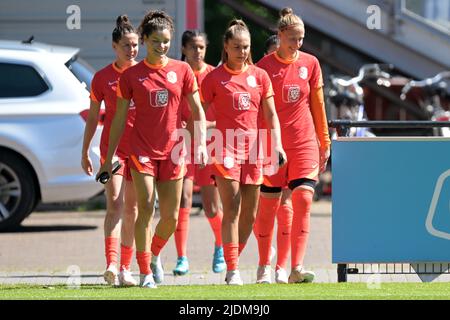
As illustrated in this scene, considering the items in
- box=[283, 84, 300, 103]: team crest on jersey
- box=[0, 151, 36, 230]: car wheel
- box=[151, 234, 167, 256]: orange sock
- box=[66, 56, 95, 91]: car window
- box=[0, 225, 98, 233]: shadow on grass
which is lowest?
box=[151, 234, 167, 256]: orange sock

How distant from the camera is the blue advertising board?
431 inches

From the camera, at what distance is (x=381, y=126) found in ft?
35.8

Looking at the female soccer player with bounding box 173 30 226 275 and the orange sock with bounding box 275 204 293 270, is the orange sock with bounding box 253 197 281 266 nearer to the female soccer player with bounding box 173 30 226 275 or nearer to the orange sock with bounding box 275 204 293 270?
the orange sock with bounding box 275 204 293 270

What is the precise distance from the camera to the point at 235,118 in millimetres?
10656

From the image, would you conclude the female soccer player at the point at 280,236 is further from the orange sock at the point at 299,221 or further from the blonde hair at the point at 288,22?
the blonde hair at the point at 288,22

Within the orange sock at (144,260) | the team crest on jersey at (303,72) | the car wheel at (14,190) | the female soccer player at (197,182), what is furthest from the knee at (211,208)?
the car wheel at (14,190)

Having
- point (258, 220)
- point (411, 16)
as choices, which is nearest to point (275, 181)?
point (258, 220)

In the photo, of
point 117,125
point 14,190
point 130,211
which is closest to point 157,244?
point 130,211

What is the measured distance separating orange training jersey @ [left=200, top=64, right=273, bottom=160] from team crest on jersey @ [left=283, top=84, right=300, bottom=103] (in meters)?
0.33

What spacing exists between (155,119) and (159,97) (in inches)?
6.3

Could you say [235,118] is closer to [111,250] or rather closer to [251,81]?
[251,81]

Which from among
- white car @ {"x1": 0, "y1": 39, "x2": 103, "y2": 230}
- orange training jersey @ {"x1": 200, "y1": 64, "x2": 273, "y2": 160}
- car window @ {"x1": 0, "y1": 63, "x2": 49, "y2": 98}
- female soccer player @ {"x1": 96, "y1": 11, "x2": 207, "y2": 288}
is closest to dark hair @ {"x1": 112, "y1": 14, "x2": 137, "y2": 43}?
female soccer player @ {"x1": 96, "y1": 11, "x2": 207, "y2": 288}
